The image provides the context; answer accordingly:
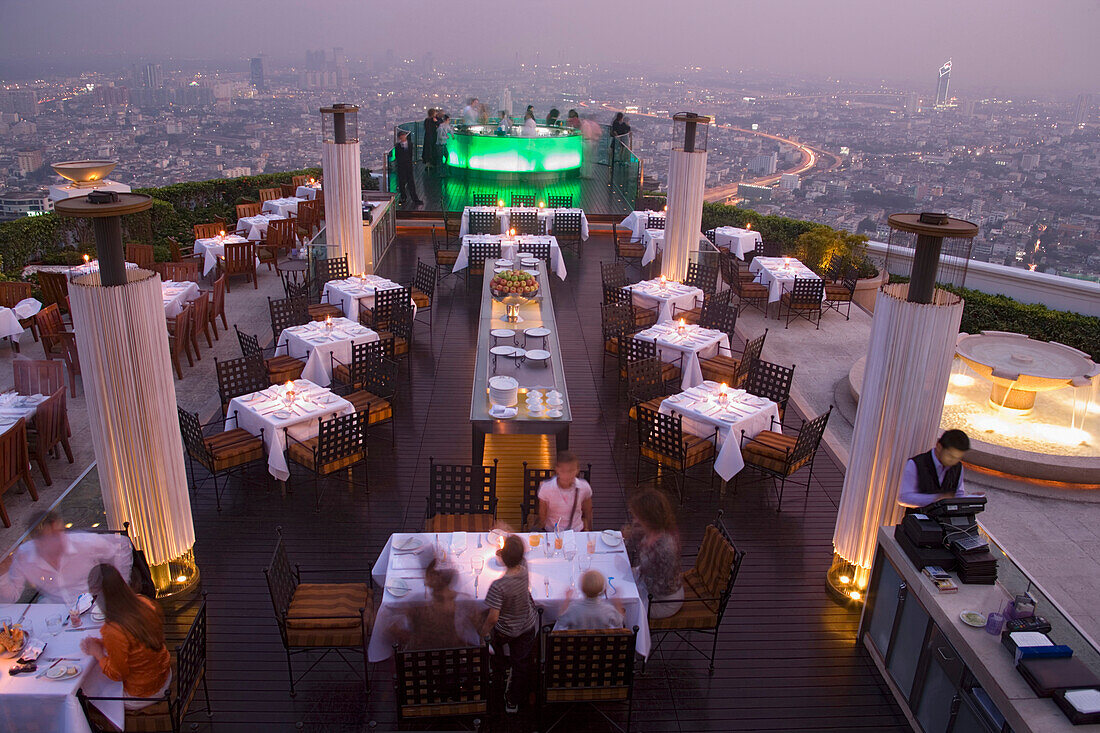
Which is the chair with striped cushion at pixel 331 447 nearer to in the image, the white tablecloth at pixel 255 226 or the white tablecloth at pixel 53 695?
the white tablecloth at pixel 53 695

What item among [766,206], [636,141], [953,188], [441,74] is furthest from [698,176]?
[441,74]

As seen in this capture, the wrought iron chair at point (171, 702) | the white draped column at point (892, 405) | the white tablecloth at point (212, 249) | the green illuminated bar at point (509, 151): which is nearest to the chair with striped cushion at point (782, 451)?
the white draped column at point (892, 405)

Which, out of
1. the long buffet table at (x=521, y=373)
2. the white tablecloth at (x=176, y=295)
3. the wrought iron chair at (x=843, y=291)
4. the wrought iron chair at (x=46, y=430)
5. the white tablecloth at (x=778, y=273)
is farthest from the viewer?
the wrought iron chair at (x=843, y=291)

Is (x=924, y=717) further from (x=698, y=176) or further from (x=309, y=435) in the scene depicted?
(x=698, y=176)

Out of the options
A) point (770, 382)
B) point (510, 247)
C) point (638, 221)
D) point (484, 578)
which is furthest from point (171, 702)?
point (638, 221)

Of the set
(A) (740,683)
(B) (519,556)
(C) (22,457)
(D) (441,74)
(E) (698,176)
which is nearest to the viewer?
(B) (519,556)

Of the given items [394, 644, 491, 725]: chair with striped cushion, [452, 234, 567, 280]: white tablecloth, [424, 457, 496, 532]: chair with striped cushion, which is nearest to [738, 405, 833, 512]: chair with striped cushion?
[424, 457, 496, 532]: chair with striped cushion

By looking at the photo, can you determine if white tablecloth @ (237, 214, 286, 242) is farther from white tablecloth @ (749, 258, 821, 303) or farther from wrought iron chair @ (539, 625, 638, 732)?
wrought iron chair @ (539, 625, 638, 732)
